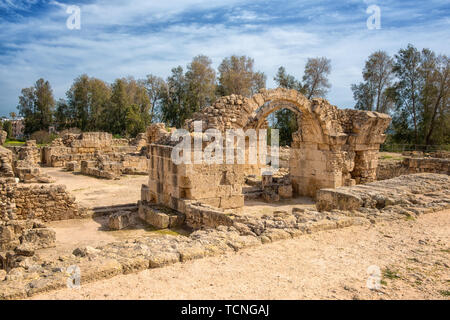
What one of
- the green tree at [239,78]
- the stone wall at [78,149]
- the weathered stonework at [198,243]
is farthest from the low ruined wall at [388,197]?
the green tree at [239,78]

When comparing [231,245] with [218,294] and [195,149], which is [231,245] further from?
[195,149]

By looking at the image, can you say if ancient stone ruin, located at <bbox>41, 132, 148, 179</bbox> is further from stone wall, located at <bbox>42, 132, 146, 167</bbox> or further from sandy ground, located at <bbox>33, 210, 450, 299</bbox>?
sandy ground, located at <bbox>33, 210, 450, 299</bbox>

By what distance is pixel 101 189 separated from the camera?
41.8 ft

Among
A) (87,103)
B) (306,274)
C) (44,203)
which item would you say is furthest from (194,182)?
(87,103)

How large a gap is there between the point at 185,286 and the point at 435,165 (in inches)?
548

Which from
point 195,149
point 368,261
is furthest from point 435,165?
point 368,261

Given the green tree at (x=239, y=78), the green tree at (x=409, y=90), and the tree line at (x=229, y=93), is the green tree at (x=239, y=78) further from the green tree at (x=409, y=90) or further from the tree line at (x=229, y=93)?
the green tree at (x=409, y=90)

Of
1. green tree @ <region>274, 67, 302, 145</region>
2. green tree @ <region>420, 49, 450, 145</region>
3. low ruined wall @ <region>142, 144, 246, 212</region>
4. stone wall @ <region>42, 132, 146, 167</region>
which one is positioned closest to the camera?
low ruined wall @ <region>142, 144, 246, 212</region>

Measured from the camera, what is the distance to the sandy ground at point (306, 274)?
3.07 m

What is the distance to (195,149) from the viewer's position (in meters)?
8.04

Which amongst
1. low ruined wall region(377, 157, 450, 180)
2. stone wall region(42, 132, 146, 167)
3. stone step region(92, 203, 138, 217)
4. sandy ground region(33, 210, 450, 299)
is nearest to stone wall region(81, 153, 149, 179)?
stone wall region(42, 132, 146, 167)

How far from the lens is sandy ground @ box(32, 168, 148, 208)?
10.7 meters

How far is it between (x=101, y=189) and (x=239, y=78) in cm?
2267

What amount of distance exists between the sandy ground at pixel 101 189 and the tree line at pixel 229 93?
55.6 ft
